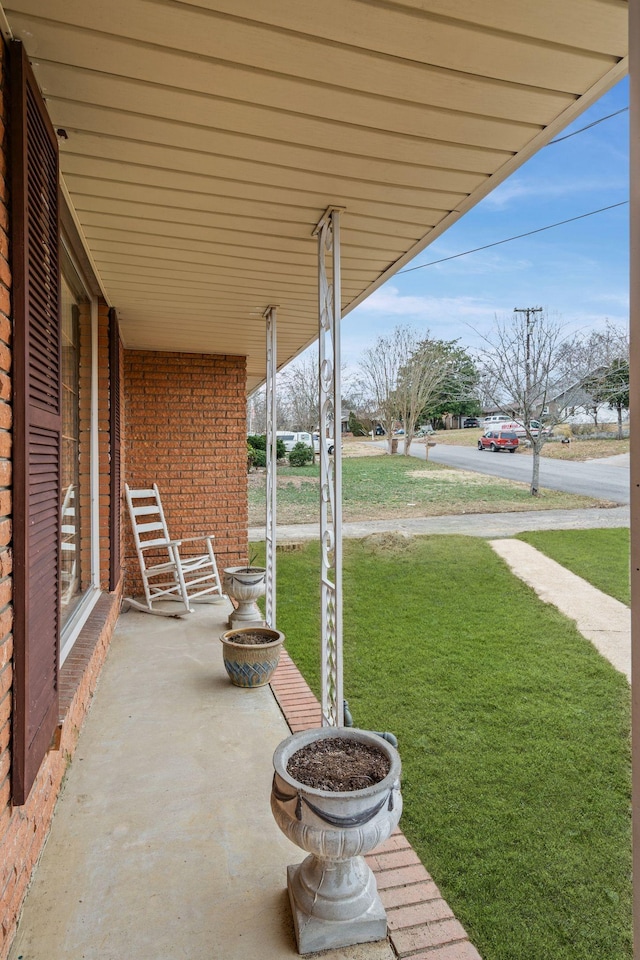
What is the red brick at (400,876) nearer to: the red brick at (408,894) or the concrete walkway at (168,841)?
the red brick at (408,894)

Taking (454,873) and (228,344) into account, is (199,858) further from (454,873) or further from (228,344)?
(228,344)

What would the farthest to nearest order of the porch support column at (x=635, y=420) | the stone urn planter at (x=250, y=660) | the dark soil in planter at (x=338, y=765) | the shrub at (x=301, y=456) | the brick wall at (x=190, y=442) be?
the shrub at (x=301, y=456)
the brick wall at (x=190, y=442)
the stone urn planter at (x=250, y=660)
the dark soil in planter at (x=338, y=765)
the porch support column at (x=635, y=420)

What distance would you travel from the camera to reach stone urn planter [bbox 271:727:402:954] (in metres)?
1.32

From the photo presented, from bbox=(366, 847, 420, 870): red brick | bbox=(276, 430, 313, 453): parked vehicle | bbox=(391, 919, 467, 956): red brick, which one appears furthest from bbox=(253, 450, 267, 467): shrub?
bbox=(391, 919, 467, 956): red brick

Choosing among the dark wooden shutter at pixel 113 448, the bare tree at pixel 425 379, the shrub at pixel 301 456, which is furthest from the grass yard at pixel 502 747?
the bare tree at pixel 425 379

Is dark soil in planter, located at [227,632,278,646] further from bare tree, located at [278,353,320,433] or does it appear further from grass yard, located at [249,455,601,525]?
bare tree, located at [278,353,320,433]

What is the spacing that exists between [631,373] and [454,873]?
6.44 feet

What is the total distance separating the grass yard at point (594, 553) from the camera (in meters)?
6.27

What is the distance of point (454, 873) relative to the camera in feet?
6.42

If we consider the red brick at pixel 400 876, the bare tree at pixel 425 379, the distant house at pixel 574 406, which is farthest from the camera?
the bare tree at pixel 425 379

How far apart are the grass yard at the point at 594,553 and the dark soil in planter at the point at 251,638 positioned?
165 inches

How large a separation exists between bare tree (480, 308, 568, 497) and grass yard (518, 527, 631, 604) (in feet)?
9.21

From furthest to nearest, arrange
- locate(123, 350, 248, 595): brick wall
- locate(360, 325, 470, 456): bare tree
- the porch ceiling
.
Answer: locate(360, 325, 470, 456): bare tree
locate(123, 350, 248, 595): brick wall
the porch ceiling

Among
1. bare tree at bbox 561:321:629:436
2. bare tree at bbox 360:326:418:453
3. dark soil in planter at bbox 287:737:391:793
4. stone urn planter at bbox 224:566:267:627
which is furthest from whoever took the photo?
bare tree at bbox 360:326:418:453
